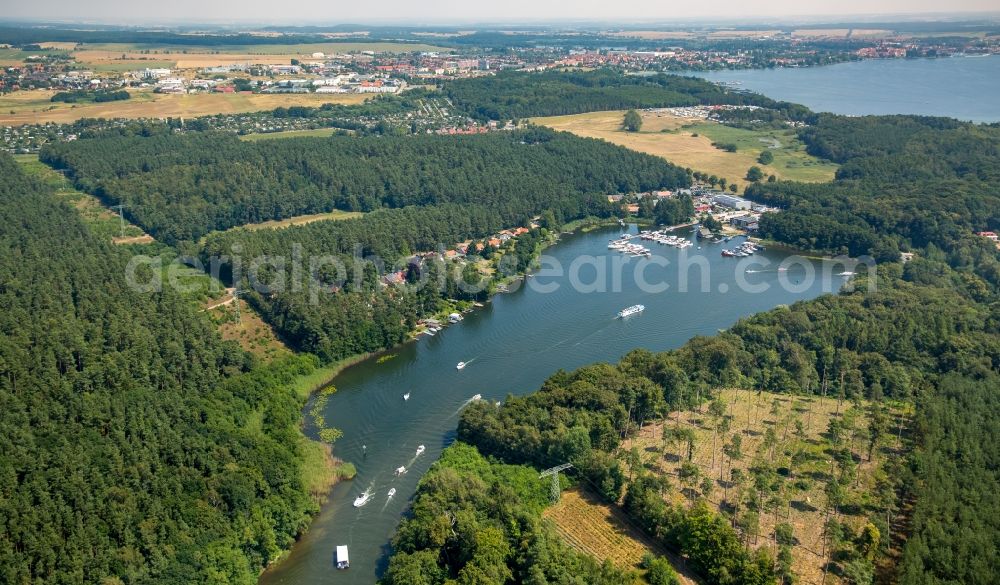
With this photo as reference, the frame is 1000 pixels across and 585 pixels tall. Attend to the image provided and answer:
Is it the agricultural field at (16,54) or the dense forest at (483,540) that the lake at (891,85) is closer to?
the dense forest at (483,540)

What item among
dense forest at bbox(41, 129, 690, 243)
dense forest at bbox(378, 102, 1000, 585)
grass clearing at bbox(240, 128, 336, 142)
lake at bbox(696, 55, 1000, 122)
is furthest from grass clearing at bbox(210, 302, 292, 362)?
lake at bbox(696, 55, 1000, 122)

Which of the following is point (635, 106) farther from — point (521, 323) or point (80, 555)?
point (80, 555)

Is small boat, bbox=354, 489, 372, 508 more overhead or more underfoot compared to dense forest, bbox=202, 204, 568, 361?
more underfoot

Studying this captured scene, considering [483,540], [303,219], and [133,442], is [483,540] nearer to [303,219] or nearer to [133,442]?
[133,442]

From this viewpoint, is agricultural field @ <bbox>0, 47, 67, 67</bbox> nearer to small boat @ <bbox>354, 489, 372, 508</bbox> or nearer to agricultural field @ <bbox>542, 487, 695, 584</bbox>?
small boat @ <bbox>354, 489, 372, 508</bbox>

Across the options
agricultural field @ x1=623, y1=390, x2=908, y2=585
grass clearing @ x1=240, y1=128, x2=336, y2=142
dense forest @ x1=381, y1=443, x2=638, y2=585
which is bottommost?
agricultural field @ x1=623, y1=390, x2=908, y2=585

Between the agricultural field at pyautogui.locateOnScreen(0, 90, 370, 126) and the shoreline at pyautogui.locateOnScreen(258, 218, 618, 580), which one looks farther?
the agricultural field at pyautogui.locateOnScreen(0, 90, 370, 126)

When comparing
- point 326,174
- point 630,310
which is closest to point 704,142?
point 326,174
